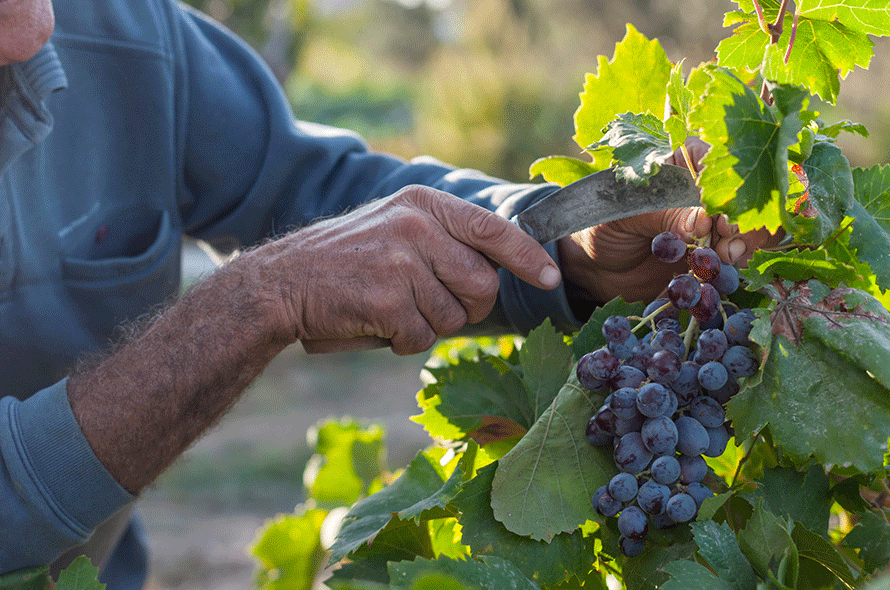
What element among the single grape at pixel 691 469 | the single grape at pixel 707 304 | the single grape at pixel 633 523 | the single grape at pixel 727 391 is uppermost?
the single grape at pixel 707 304

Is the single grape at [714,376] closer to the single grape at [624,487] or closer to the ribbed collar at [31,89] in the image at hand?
the single grape at [624,487]

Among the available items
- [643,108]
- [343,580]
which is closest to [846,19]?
[643,108]

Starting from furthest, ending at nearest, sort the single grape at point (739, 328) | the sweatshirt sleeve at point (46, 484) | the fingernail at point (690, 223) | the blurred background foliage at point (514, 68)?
the blurred background foliage at point (514, 68), the sweatshirt sleeve at point (46, 484), the fingernail at point (690, 223), the single grape at point (739, 328)

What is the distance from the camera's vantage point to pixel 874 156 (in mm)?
7688

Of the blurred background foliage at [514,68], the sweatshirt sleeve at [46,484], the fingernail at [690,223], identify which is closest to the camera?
the fingernail at [690,223]

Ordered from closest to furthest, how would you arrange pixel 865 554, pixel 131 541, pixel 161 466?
pixel 865 554
pixel 161 466
pixel 131 541

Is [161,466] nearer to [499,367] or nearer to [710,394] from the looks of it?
[499,367]

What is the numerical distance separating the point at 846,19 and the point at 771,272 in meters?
0.26

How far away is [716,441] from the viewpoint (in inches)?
27.0

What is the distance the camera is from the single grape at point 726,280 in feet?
2.33

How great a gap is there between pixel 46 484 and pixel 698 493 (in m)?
0.90

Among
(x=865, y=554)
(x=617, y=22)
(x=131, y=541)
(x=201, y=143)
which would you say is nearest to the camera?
(x=865, y=554)

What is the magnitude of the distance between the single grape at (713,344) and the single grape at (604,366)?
0.08 m

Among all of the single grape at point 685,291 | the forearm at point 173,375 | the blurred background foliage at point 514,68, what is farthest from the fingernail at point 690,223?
the blurred background foliage at point 514,68
